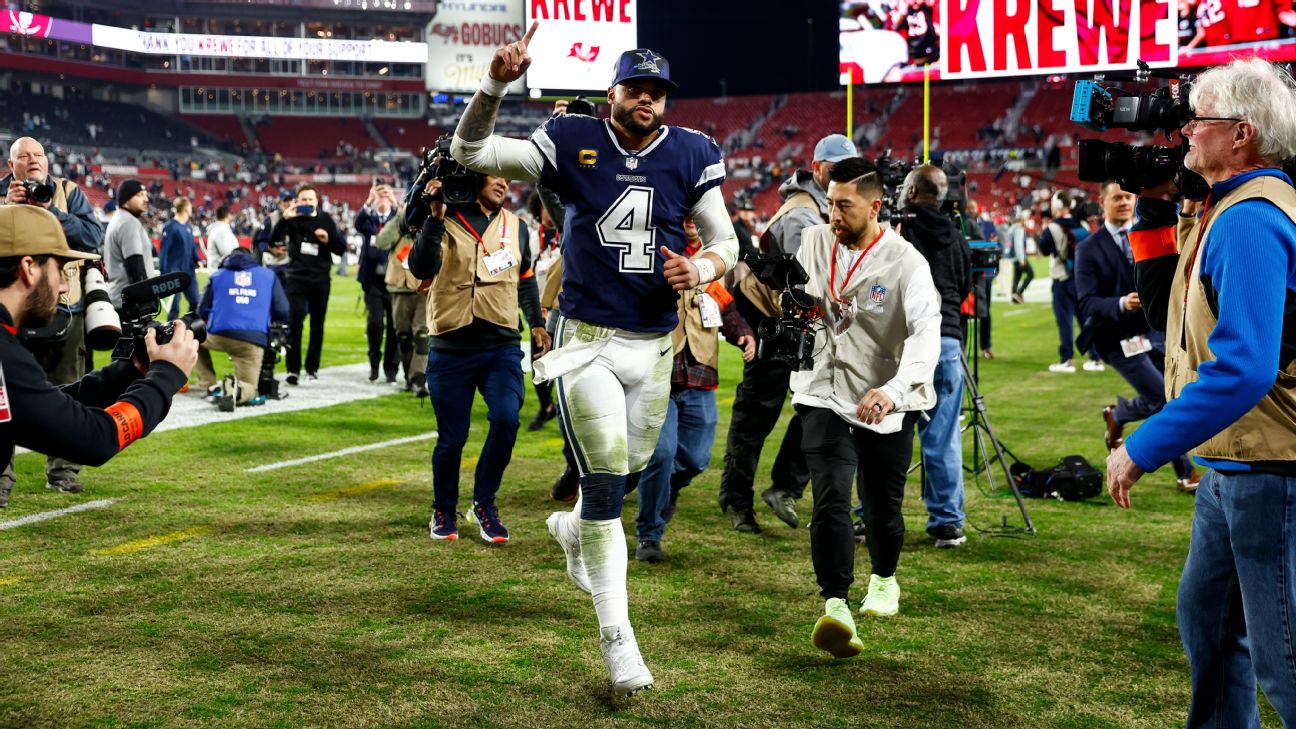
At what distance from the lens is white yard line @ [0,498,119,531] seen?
6.91 metres

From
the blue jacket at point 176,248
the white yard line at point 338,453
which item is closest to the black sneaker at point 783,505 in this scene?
the white yard line at point 338,453

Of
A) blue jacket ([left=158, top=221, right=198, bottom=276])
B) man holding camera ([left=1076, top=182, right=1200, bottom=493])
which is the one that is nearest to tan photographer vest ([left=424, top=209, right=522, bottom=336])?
man holding camera ([left=1076, top=182, right=1200, bottom=493])

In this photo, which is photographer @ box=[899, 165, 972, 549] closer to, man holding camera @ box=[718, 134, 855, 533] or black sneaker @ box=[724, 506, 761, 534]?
man holding camera @ box=[718, 134, 855, 533]

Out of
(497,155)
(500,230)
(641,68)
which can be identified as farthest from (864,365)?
(500,230)

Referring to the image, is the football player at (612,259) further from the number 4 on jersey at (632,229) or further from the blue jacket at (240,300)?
the blue jacket at (240,300)

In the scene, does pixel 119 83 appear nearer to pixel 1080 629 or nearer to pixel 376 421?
pixel 376 421

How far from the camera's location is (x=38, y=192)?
23.3ft

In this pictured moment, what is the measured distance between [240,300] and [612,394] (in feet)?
25.9

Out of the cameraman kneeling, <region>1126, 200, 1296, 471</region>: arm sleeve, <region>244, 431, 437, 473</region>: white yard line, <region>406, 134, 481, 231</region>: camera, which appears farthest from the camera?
<region>244, 431, 437, 473</region>: white yard line

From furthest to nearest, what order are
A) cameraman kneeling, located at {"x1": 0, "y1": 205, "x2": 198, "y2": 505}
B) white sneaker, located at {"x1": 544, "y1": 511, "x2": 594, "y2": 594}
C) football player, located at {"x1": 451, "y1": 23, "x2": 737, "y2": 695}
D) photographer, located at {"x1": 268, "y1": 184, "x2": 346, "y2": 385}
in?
photographer, located at {"x1": 268, "y1": 184, "x2": 346, "y2": 385} → white sneaker, located at {"x1": 544, "y1": 511, "x2": 594, "y2": 594} → football player, located at {"x1": 451, "y1": 23, "x2": 737, "y2": 695} → cameraman kneeling, located at {"x1": 0, "y1": 205, "x2": 198, "y2": 505}

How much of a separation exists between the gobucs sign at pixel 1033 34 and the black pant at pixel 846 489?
16471mm

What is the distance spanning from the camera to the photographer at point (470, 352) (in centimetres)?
664

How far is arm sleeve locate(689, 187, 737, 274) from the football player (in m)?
0.05

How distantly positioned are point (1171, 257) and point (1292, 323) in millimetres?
564
